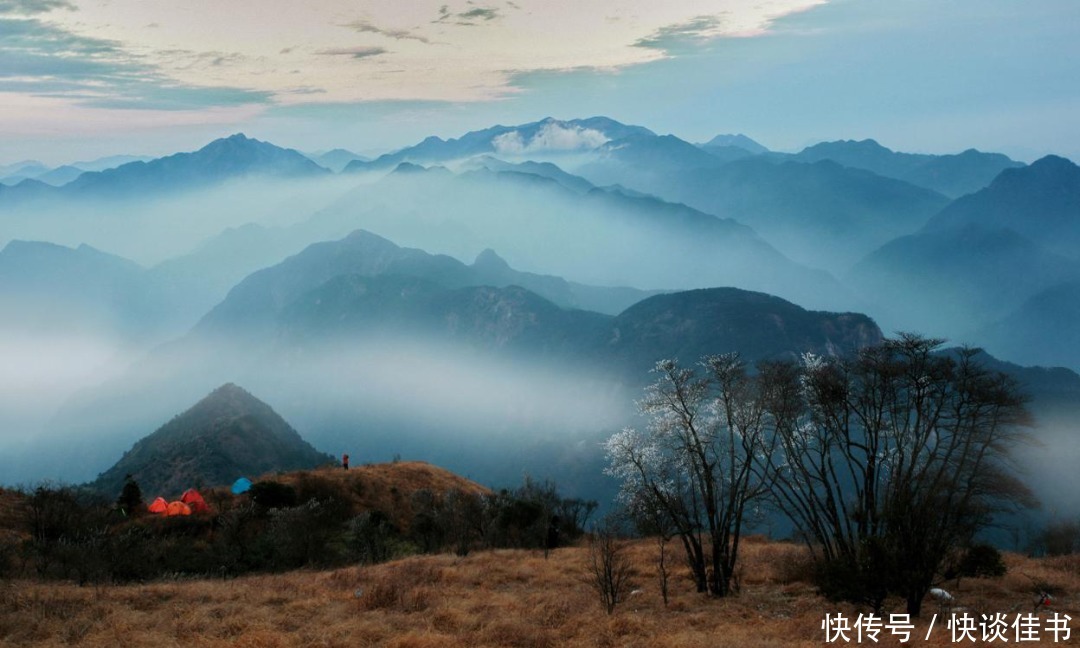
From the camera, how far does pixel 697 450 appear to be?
22.5 meters

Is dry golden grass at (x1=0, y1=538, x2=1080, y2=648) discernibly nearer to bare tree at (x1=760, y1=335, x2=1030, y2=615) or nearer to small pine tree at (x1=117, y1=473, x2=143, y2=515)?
bare tree at (x1=760, y1=335, x2=1030, y2=615)

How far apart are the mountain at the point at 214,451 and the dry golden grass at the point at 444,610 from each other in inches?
4118

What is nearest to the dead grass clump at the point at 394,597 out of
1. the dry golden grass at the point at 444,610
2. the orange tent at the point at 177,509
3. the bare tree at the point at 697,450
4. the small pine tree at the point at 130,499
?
the dry golden grass at the point at 444,610

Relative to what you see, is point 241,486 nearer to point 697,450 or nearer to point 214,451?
point 697,450

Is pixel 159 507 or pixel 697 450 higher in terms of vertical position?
pixel 697 450

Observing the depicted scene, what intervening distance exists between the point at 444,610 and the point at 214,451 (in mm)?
140614

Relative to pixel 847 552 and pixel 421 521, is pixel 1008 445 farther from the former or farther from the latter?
pixel 421 521

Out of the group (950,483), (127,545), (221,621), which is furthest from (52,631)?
(950,483)

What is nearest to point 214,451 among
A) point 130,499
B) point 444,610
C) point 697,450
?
point 130,499

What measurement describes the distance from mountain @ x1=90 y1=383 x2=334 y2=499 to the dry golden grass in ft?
343

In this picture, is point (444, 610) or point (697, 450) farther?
point (697, 450)

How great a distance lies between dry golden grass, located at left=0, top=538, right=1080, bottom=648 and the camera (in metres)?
15.2

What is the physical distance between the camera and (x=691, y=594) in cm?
2228

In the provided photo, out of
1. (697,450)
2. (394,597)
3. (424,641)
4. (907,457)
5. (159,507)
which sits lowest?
(159,507)
